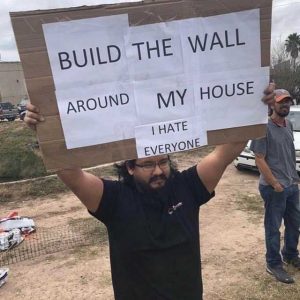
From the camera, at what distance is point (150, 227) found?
228cm

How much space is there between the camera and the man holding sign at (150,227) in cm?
227

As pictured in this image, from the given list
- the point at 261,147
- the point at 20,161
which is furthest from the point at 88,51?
the point at 20,161

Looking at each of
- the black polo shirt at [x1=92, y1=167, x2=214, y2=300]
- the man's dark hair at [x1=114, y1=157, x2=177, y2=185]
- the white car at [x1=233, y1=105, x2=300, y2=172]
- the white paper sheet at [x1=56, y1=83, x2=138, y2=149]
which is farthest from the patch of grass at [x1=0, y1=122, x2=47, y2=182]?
the white paper sheet at [x1=56, y1=83, x2=138, y2=149]

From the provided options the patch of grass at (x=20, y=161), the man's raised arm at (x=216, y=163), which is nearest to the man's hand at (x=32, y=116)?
the man's raised arm at (x=216, y=163)

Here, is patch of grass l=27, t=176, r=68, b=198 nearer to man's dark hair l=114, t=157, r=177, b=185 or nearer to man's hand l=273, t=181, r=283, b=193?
man's hand l=273, t=181, r=283, b=193

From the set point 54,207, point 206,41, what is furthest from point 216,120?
point 54,207

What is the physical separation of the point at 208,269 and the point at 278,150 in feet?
5.53

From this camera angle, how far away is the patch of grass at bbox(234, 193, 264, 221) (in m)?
7.08

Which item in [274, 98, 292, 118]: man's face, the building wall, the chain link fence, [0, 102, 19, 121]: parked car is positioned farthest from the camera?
the building wall

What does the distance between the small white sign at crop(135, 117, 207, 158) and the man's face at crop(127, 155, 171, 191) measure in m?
0.23

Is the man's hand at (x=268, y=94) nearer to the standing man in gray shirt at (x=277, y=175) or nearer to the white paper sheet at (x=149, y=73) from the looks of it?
the white paper sheet at (x=149, y=73)

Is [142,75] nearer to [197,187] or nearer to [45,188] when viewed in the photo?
[197,187]

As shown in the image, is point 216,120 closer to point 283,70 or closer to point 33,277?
point 33,277

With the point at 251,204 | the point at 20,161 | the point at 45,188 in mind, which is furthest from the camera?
the point at 20,161
